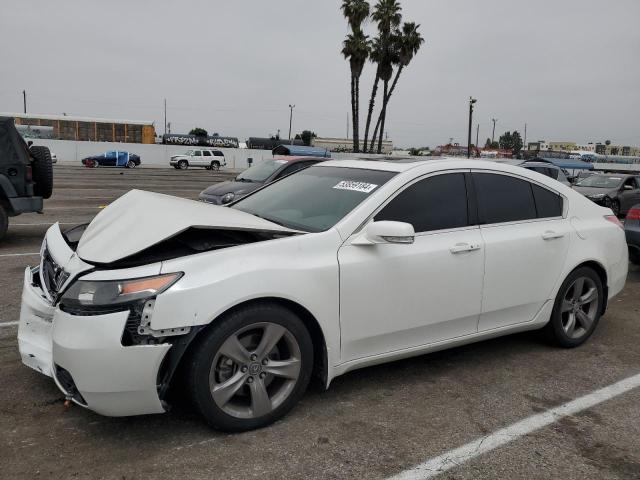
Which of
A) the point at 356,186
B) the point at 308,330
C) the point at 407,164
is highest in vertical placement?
the point at 407,164

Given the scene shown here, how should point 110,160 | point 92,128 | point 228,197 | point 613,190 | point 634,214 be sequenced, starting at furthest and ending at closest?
point 92,128
point 110,160
point 613,190
point 228,197
point 634,214

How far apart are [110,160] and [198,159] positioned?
707 cm

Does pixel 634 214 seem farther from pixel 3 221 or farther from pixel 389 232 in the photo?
pixel 3 221

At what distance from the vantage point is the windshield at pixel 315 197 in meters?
3.59

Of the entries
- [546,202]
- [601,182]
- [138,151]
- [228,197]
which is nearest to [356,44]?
[138,151]

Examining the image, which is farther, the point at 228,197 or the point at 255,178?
the point at 255,178

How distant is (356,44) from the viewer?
1722 inches

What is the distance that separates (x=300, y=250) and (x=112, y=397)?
4.09ft

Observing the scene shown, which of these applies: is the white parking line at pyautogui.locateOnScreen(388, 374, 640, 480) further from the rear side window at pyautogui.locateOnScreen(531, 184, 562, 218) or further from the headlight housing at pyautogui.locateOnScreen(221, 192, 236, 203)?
the headlight housing at pyautogui.locateOnScreen(221, 192, 236, 203)

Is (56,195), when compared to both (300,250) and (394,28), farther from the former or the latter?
(394,28)

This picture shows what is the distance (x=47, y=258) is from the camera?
3453 mm

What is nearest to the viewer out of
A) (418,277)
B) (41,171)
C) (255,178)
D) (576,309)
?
(418,277)

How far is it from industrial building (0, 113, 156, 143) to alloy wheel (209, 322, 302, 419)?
5129 cm

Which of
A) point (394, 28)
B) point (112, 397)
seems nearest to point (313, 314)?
point (112, 397)
